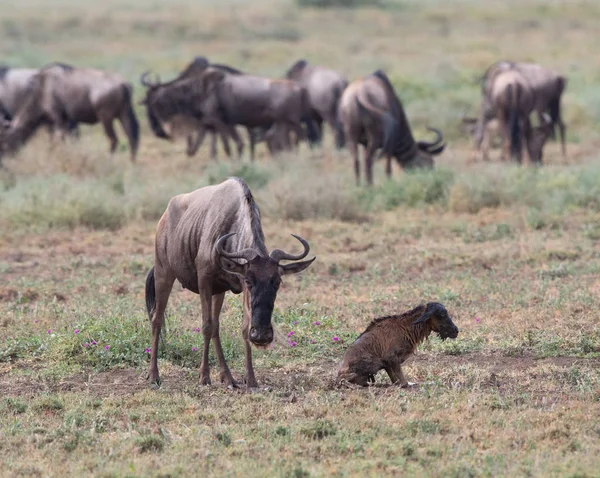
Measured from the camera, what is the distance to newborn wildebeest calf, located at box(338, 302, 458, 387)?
6777 mm

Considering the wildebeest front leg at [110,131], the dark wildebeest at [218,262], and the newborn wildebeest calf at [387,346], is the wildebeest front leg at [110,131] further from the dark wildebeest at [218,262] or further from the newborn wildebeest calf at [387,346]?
the newborn wildebeest calf at [387,346]

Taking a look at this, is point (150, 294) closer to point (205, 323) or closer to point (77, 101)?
point (205, 323)

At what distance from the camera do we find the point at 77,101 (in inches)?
749

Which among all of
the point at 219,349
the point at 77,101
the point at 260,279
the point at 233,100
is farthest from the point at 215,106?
the point at 260,279

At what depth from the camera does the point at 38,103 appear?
1891 cm

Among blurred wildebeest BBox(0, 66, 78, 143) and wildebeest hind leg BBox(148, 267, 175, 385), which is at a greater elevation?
wildebeest hind leg BBox(148, 267, 175, 385)

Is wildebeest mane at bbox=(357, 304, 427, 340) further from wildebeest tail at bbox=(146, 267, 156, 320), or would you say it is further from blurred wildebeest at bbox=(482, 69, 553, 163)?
blurred wildebeest at bbox=(482, 69, 553, 163)

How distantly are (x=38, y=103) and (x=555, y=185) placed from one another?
9.22 metres

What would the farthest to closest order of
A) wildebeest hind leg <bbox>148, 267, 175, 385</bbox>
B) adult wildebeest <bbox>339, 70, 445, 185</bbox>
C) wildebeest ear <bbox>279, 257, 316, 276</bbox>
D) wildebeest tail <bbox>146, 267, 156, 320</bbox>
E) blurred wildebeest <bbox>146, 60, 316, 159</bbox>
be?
blurred wildebeest <bbox>146, 60, 316, 159</bbox>, adult wildebeest <bbox>339, 70, 445, 185</bbox>, wildebeest tail <bbox>146, 267, 156, 320</bbox>, wildebeest hind leg <bbox>148, 267, 175, 385</bbox>, wildebeest ear <bbox>279, 257, 316, 276</bbox>

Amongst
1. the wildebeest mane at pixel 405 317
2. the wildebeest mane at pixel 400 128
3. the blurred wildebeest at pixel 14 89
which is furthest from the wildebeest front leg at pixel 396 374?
the blurred wildebeest at pixel 14 89

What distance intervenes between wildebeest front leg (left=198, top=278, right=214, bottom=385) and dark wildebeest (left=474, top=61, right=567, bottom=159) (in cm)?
1313

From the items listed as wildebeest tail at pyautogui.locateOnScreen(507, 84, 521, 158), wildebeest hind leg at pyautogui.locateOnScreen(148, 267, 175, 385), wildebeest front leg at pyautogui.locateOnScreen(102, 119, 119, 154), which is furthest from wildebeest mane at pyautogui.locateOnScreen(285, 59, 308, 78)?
wildebeest hind leg at pyautogui.locateOnScreen(148, 267, 175, 385)

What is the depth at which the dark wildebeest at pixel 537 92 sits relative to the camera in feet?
64.1

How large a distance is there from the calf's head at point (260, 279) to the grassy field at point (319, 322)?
0.46m
